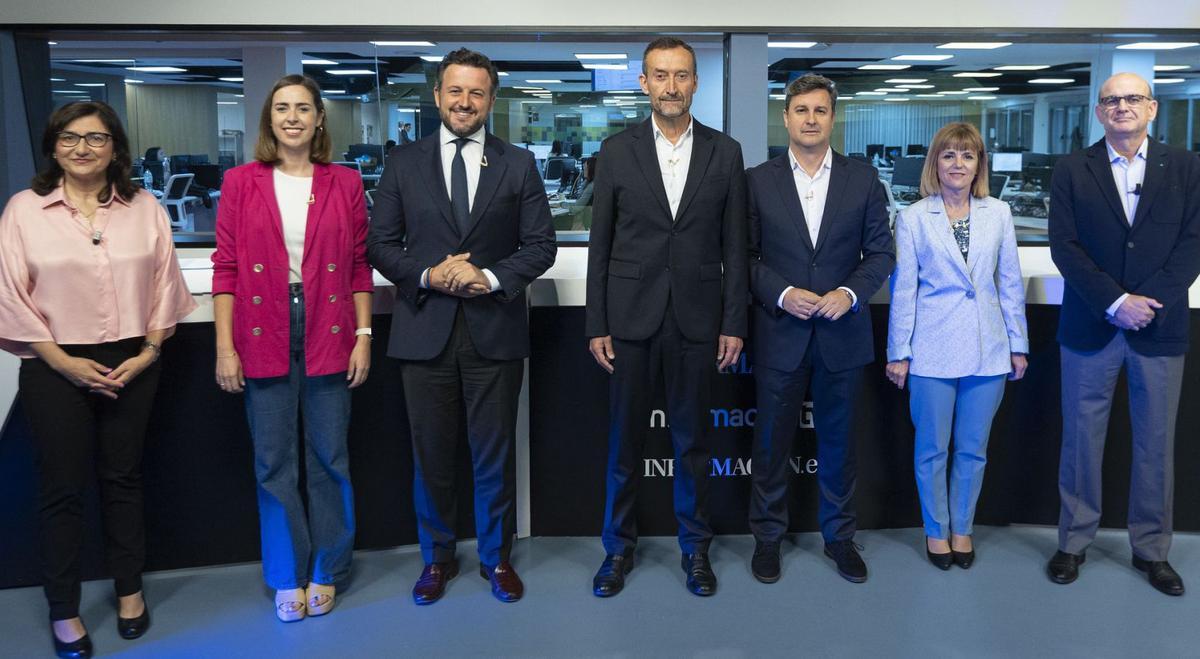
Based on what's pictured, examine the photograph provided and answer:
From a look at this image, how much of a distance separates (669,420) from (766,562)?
0.65 metres

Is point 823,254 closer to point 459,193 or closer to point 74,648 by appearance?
point 459,193

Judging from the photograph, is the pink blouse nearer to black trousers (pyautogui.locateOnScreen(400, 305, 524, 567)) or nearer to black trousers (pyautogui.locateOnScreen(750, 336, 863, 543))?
black trousers (pyautogui.locateOnScreen(400, 305, 524, 567))

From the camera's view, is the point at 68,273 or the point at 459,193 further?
the point at 459,193

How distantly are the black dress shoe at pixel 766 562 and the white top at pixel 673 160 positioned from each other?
1268 mm

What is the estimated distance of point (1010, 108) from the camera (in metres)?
7.48

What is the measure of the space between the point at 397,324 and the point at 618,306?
2.37 feet

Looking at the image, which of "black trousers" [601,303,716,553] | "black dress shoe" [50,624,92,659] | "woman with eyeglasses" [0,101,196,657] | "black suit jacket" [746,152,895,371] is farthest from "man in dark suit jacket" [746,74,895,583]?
"black dress shoe" [50,624,92,659]

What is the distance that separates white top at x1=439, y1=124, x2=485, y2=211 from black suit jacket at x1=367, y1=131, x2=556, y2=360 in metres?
0.02

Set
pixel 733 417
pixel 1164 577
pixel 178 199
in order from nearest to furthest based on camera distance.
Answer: pixel 1164 577 → pixel 733 417 → pixel 178 199

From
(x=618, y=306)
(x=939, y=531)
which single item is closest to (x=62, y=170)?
(x=618, y=306)

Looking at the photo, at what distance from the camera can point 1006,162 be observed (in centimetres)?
761

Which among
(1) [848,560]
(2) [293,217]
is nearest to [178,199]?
(2) [293,217]

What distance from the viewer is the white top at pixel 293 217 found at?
113 inches

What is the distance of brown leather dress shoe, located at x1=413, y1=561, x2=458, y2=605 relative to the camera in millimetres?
3191
